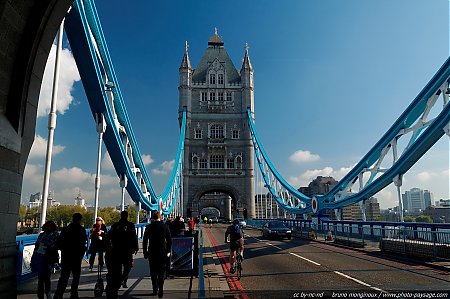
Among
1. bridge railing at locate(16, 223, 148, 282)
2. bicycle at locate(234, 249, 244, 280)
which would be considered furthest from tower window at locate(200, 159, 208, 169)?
bridge railing at locate(16, 223, 148, 282)

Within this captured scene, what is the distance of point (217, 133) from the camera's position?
6134 cm

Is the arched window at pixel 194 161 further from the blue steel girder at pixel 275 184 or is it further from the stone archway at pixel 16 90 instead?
the stone archway at pixel 16 90

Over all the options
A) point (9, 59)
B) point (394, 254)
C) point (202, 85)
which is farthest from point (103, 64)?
point (202, 85)

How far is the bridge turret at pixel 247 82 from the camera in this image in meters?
63.0

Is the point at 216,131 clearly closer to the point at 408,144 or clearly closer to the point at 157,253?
the point at 408,144

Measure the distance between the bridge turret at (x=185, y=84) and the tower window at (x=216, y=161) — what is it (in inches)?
378

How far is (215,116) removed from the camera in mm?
61969

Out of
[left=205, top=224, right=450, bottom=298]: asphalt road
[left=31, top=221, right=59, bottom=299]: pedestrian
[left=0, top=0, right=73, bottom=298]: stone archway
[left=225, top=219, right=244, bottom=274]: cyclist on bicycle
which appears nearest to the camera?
[left=0, top=0, right=73, bottom=298]: stone archway

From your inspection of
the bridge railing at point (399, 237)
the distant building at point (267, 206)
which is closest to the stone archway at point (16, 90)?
the bridge railing at point (399, 237)

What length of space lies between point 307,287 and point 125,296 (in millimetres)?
3875

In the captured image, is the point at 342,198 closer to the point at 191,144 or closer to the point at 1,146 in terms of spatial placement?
the point at 1,146

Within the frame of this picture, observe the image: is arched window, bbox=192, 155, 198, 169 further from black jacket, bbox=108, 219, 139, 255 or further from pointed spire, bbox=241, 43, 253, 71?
black jacket, bbox=108, 219, 139, 255

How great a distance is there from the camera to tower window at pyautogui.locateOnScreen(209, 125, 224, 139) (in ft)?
200

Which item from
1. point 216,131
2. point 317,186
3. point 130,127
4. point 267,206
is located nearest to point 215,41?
point 216,131
